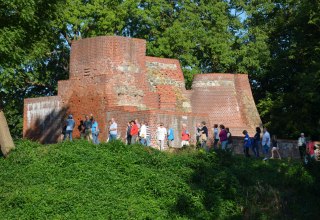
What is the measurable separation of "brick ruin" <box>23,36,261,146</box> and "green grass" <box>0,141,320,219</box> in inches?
212

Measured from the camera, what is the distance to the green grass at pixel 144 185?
731 inches

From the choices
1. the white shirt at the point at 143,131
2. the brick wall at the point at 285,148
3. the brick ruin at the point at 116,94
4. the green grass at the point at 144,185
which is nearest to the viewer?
the green grass at the point at 144,185

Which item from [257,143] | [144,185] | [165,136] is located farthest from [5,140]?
[257,143]

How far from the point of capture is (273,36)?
144 feet

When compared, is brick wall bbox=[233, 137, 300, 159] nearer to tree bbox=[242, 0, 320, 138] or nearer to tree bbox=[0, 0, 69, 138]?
tree bbox=[242, 0, 320, 138]

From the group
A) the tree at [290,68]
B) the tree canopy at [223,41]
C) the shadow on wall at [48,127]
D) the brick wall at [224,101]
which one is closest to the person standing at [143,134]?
the shadow on wall at [48,127]

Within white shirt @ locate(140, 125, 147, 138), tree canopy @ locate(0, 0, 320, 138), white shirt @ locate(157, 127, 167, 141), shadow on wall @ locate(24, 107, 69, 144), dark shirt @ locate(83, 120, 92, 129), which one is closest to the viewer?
white shirt @ locate(140, 125, 147, 138)

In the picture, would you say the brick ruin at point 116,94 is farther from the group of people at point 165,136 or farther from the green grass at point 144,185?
the green grass at point 144,185

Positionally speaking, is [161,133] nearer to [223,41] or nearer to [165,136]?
[165,136]

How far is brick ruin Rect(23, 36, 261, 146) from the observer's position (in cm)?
2834

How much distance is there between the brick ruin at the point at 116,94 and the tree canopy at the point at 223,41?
5.62m

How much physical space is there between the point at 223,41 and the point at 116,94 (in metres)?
14.7

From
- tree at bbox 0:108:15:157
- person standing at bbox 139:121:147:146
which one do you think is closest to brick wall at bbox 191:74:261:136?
person standing at bbox 139:121:147:146

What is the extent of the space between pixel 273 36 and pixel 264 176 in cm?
2304
